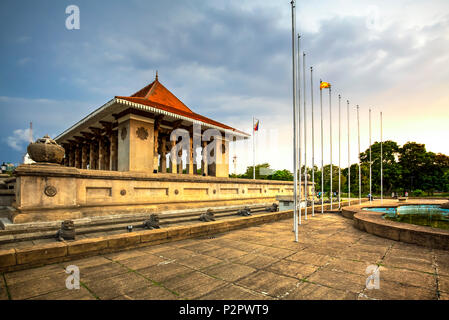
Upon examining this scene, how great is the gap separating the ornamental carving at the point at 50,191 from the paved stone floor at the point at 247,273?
208 inches

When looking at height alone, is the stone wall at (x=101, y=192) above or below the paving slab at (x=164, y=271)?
above

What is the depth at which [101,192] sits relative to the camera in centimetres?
1052

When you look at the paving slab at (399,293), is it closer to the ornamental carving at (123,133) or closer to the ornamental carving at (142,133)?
the ornamental carving at (142,133)

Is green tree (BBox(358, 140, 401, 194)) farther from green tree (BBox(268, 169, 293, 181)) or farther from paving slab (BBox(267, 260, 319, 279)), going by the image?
paving slab (BBox(267, 260, 319, 279))

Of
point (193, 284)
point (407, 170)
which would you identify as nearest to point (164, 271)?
point (193, 284)

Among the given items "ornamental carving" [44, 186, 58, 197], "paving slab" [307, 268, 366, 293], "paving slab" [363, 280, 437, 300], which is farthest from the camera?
"ornamental carving" [44, 186, 58, 197]

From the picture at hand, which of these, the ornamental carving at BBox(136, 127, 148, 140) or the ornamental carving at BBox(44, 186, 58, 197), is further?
the ornamental carving at BBox(136, 127, 148, 140)

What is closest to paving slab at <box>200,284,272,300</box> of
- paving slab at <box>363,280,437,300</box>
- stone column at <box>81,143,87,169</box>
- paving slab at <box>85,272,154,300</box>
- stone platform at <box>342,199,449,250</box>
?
paving slab at <box>85,272,154,300</box>

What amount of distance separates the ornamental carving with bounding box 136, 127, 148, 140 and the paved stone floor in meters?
11.2

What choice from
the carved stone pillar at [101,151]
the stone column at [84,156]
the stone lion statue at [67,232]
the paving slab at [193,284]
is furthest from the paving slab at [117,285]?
the stone column at [84,156]

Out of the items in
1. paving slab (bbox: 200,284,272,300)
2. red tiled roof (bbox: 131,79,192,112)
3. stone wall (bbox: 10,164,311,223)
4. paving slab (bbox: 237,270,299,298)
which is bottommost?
paving slab (bbox: 237,270,299,298)

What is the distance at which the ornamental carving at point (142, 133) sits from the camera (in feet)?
50.9

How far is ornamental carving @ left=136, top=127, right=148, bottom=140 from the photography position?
15512mm
